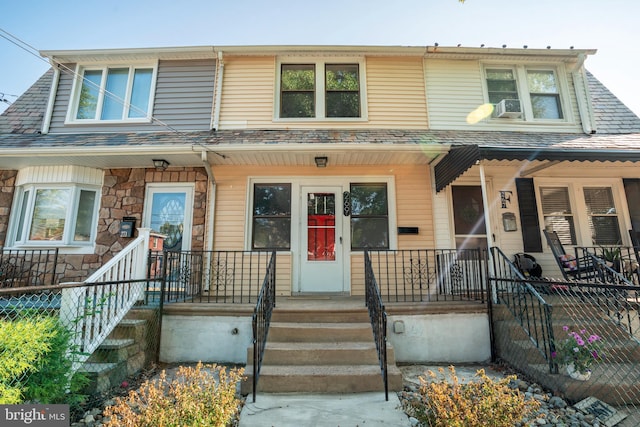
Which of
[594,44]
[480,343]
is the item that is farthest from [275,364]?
[594,44]

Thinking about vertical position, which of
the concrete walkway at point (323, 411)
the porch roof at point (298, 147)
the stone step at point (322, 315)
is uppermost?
the porch roof at point (298, 147)

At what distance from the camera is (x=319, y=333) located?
3689mm

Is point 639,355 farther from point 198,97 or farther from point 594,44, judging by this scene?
point 198,97

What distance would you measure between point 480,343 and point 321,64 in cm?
579

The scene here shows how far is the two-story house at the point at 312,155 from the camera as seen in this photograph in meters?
5.41

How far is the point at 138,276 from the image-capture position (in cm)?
423

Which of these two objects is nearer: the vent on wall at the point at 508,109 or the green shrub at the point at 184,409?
the green shrub at the point at 184,409

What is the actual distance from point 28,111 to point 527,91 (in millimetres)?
10365

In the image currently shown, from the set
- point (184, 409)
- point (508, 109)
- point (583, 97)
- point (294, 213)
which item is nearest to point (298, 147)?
point (294, 213)

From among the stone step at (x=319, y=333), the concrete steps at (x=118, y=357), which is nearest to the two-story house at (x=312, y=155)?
the stone step at (x=319, y=333)

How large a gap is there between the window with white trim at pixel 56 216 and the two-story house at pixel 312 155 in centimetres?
3

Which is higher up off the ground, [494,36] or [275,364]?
[494,36]

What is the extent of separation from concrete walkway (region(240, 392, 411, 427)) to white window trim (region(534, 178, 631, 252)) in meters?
4.77

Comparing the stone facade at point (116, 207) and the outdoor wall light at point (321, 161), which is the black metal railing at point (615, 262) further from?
the stone facade at point (116, 207)
